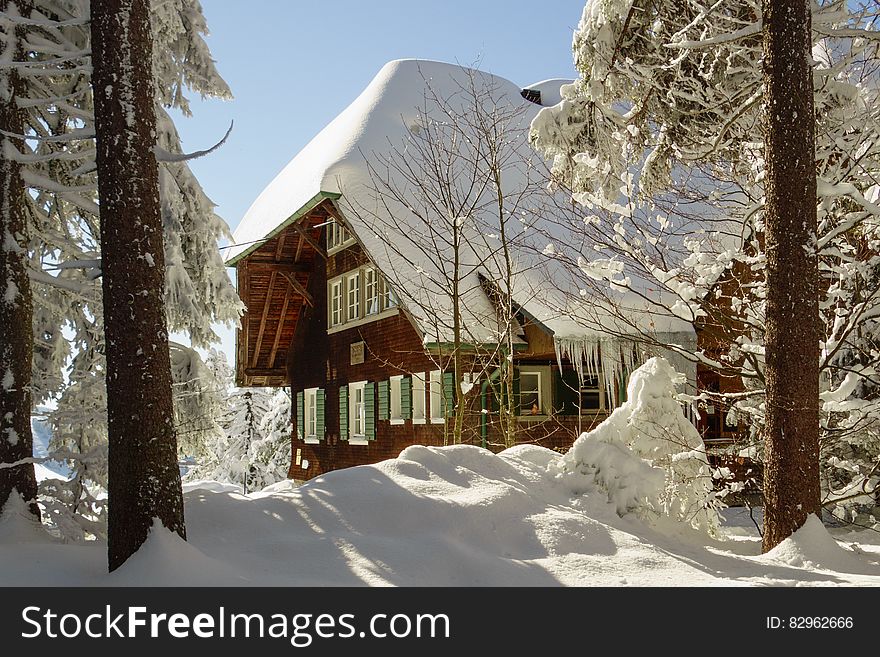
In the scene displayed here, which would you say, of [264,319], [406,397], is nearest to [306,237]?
[264,319]

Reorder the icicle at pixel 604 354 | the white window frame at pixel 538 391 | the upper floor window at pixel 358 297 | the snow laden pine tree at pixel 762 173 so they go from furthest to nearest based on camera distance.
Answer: the upper floor window at pixel 358 297
the white window frame at pixel 538 391
the icicle at pixel 604 354
the snow laden pine tree at pixel 762 173

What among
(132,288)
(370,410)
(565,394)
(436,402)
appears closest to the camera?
(132,288)

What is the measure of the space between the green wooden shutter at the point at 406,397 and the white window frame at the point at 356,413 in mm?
2497

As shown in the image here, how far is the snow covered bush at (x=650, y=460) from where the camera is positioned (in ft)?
30.1

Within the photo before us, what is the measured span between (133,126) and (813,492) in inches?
276

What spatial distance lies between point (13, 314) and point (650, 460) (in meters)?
6.98

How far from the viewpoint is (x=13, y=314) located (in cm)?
880

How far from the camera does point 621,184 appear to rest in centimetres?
1146

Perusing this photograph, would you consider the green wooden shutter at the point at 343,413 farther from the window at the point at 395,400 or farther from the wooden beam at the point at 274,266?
the wooden beam at the point at 274,266

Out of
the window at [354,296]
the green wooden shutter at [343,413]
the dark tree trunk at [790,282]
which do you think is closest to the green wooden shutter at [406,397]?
the window at [354,296]

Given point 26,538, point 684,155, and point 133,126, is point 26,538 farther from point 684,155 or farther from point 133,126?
point 684,155

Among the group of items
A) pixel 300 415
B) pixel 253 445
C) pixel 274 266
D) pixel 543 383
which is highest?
pixel 274 266

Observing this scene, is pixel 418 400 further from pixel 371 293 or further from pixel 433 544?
pixel 433 544

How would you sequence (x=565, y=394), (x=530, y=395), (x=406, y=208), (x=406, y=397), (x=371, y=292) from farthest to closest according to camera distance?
(x=371, y=292) < (x=406, y=397) < (x=406, y=208) < (x=530, y=395) < (x=565, y=394)
